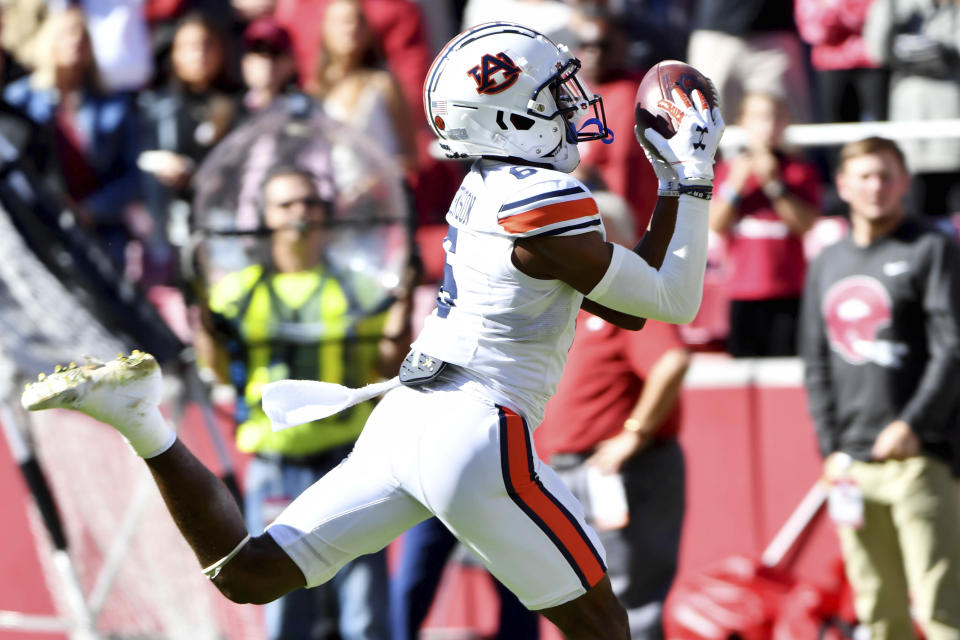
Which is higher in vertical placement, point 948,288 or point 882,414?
point 948,288

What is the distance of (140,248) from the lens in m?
6.56

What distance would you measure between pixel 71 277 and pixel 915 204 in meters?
3.39

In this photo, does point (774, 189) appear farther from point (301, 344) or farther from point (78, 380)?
point (78, 380)

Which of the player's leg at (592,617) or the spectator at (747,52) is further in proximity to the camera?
the spectator at (747,52)

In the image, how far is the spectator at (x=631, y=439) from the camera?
4902mm

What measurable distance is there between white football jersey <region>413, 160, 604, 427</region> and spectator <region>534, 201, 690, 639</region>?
146 cm

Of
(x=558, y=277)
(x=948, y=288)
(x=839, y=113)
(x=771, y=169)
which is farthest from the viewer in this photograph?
(x=839, y=113)

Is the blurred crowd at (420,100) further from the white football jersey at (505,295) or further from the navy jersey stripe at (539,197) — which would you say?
the navy jersey stripe at (539,197)

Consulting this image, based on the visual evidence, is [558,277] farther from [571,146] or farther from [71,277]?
[71,277]

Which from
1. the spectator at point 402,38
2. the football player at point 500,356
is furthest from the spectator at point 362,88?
the football player at point 500,356

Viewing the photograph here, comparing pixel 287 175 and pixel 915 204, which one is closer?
pixel 287 175

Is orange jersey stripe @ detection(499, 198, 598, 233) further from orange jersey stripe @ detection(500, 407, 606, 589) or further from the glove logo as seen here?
orange jersey stripe @ detection(500, 407, 606, 589)

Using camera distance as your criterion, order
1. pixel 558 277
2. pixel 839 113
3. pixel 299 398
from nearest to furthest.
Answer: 1. pixel 558 277
2. pixel 299 398
3. pixel 839 113

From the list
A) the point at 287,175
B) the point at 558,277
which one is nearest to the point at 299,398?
the point at 558,277
